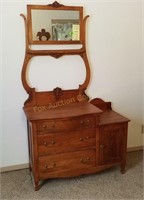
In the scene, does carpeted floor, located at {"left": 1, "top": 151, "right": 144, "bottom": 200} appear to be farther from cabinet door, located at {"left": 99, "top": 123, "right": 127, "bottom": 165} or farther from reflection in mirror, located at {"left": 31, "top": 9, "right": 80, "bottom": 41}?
reflection in mirror, located at {"left": 31, "top": 9, "right": 80, "bottom": 41}

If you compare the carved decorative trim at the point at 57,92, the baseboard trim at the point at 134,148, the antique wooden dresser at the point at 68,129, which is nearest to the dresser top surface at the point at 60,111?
the antique wooden dresser at the point at 68,129

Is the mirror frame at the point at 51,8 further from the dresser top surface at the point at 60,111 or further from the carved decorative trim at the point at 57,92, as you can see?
the dresser top surface at the point at 60,111

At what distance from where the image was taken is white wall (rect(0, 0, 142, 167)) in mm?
2475

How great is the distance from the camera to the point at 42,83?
2.63 metres

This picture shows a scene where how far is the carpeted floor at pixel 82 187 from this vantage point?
2240 mm

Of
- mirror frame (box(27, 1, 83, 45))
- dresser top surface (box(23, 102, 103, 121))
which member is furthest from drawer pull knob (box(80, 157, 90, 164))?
mirror frame (box(27, 1, 83, 45))

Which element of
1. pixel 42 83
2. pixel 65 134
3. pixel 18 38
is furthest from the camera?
pixel 42 83

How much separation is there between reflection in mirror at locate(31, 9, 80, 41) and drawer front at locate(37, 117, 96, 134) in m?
0.91

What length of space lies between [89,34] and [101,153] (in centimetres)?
133

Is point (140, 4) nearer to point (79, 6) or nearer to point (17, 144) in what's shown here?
point (79, 6)

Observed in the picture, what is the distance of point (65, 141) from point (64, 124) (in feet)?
0.59

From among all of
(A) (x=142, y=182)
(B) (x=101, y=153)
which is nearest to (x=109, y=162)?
(B) (x=101, y=153)

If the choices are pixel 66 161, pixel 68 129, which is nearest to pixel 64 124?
pixel 68 129

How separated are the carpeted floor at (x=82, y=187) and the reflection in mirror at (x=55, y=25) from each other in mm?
1516
